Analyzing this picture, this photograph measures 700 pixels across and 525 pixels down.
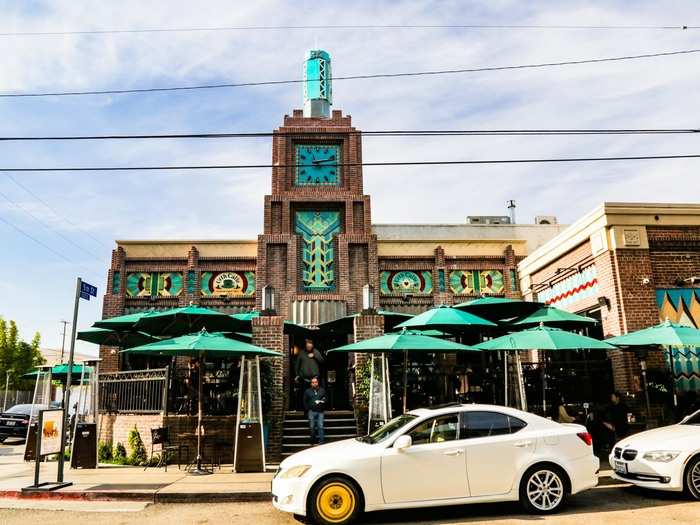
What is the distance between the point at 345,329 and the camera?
57.1 ft

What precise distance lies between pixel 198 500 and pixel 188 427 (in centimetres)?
371

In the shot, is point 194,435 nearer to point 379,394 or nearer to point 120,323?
point 379,394

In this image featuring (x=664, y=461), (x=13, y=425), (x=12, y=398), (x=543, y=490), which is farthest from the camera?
(x=12, y=398)

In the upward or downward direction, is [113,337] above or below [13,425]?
above

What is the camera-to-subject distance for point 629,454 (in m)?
8.77

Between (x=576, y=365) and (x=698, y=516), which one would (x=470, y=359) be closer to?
(x=576, y=365)

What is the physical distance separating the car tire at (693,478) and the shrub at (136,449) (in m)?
10.5

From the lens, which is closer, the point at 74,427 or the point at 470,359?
the point at 74,427

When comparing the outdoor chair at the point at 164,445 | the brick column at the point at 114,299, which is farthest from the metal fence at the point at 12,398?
the outdoor chair at the point at 164,445

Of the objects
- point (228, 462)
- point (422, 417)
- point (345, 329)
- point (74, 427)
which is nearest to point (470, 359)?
point (345, 329)

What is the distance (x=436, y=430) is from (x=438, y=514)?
1.21m

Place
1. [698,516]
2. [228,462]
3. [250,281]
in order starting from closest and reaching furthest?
[698,516] < [228,462] < [250,281]

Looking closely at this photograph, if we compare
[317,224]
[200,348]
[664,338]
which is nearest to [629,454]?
[664,338]

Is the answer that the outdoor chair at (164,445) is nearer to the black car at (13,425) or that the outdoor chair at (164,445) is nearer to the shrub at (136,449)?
the shrub at (136,449)
